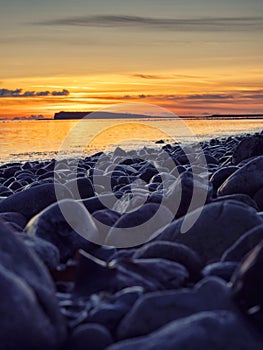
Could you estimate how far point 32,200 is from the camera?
16.2ft

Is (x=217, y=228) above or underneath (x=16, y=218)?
above

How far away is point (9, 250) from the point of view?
7.55 ft

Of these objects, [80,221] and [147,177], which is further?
[147,177]

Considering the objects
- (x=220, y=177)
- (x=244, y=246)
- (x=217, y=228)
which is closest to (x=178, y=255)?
(x=244, y=246)

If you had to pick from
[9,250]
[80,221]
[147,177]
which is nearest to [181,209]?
[80,221]

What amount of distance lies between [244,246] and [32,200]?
2.47 metres

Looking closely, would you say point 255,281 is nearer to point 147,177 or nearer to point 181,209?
point 181,209

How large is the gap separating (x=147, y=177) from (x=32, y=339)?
6270mm

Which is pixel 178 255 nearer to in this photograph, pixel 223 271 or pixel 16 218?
pixel 223 271

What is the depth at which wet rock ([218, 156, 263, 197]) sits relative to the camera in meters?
5.06

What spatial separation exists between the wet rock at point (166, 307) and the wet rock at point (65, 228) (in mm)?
1387

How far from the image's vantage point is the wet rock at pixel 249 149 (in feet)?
28.2

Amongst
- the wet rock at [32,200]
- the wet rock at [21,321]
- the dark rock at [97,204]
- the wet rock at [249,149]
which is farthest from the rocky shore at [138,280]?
the wet rock at [249,149]

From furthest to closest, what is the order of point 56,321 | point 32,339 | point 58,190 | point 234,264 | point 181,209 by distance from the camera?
point 58,190 < point 181,209 < point 234,264 < point 56,321 < point 32,339
